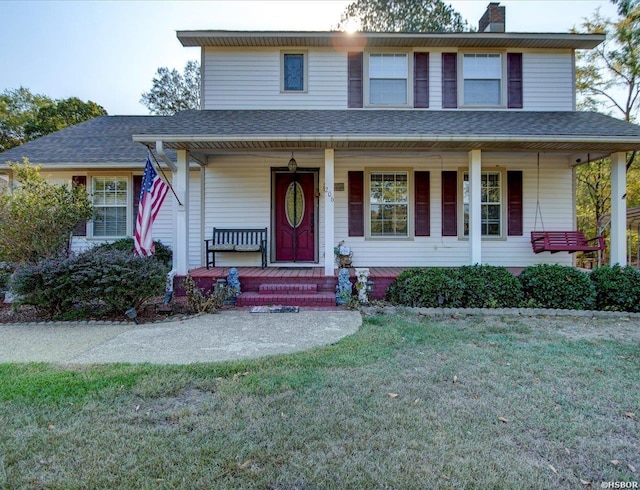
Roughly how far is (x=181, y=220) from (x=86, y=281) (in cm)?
201

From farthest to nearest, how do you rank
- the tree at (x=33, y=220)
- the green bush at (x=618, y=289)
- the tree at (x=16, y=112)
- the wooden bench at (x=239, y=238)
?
1. the tree at (x=16, y=112)
2. the wooden bench at (x=239, y=238)
3. the tree at (x=33, y=220)
4. the green bush at (x=618, y=289)

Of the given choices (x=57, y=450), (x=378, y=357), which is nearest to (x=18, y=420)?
(x=57, y=450)

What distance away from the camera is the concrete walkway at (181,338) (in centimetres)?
415

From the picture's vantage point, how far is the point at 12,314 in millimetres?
6145

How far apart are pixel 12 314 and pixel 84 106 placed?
1884 centimetres

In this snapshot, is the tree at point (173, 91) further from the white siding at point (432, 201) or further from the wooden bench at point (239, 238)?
the wooden bench at point (239, 238)

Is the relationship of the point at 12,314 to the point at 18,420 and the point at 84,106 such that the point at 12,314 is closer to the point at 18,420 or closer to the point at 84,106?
the point at 18,420

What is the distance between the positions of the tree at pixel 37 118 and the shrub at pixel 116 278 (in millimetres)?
18651

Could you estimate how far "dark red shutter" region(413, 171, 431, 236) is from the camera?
8500mm

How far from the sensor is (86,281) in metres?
5.65

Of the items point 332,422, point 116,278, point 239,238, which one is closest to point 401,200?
point 239,238

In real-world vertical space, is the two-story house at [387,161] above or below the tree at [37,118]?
below

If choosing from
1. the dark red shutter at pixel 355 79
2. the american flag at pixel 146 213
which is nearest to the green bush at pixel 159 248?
the american flag at pixel 146 213

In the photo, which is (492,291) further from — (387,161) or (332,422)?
(332,422)
